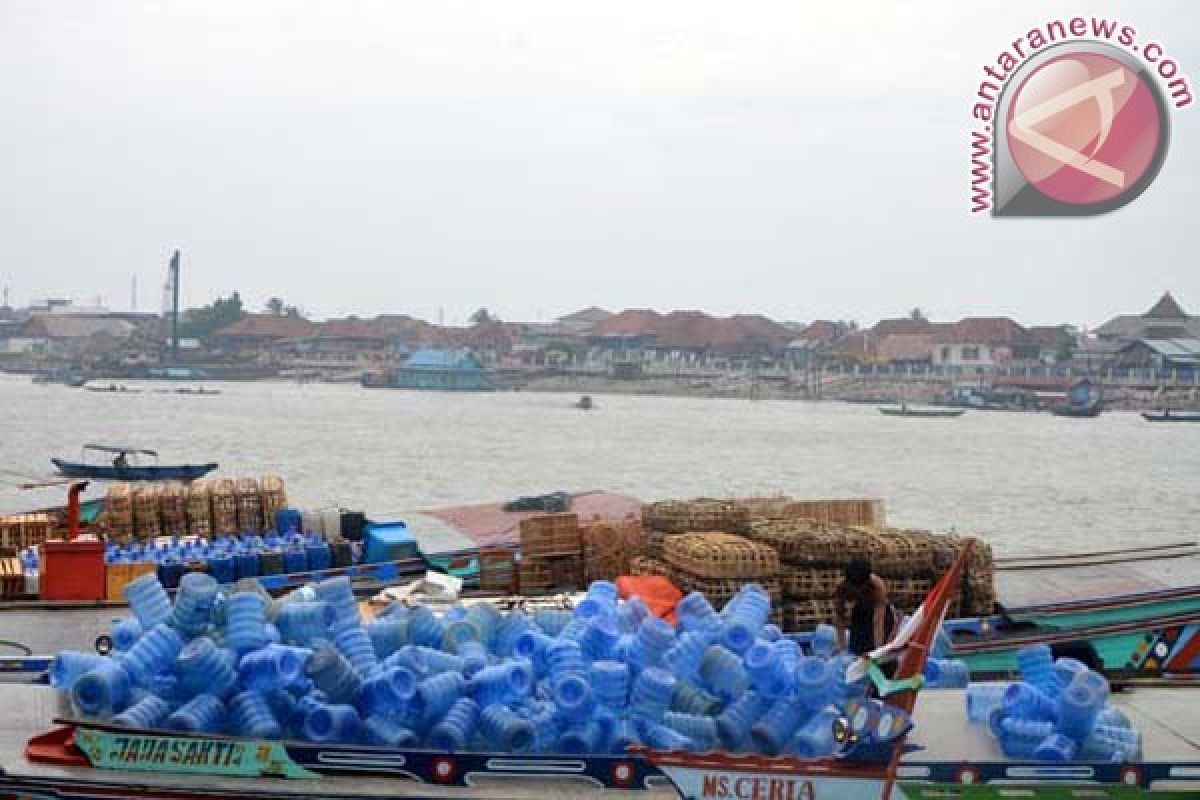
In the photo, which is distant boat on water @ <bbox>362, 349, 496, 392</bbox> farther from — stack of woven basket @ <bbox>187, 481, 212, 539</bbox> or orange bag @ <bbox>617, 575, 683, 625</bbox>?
orange bag @ <bbox>617, 575, 683, 625</bbox>

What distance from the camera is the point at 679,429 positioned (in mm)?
80062

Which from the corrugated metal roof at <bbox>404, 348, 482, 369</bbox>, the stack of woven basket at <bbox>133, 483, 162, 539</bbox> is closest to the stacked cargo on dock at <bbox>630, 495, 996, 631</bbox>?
the stack of woven basket at <bbox>133, 483, 162, 539</bbox>

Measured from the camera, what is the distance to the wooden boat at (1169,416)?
10181cm

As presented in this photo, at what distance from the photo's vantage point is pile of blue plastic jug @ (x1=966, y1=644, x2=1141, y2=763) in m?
7.48

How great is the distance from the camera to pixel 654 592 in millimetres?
11188

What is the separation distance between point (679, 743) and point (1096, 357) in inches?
4457

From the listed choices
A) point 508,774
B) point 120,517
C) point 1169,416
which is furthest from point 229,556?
point 1169,416

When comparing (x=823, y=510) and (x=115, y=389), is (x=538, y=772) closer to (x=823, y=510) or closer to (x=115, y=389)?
(x=823, y=510)

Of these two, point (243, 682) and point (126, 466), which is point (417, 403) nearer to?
point (126, 466)

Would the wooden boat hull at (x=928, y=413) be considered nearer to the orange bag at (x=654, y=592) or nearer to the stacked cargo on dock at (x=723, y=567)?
the stacked cargo on dock at (x=723, y=567)

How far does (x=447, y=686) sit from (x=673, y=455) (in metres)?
52.9

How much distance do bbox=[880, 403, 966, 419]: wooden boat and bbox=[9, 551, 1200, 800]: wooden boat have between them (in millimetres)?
98988

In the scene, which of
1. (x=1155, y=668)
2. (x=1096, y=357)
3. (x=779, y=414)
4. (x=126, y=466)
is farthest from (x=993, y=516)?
(x=1096, y=357)

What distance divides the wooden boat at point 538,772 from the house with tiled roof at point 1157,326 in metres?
113
